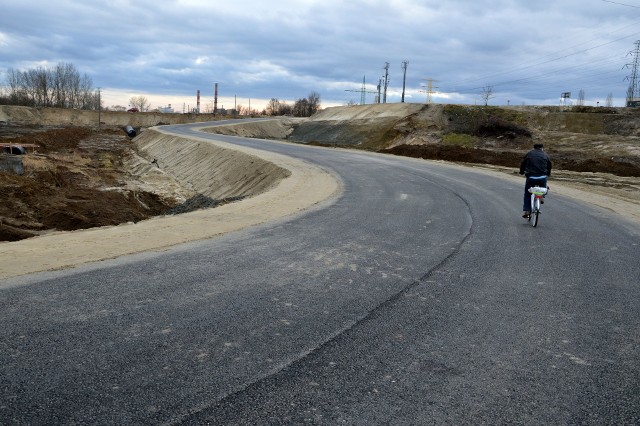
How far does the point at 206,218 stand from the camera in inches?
427

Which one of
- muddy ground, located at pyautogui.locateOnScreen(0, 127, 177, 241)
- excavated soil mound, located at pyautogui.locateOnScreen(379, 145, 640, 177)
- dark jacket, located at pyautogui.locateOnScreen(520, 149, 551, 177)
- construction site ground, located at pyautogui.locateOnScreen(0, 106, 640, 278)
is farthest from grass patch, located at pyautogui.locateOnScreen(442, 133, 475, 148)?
dark jacket, located at pyautogui.locateOnScreen(520, 149, 551, 177)

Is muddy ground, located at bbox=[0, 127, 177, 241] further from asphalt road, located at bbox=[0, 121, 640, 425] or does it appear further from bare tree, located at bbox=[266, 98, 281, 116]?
bare tree, located at bbox=[266, 98, 281, 116]

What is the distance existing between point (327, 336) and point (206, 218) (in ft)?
22.3

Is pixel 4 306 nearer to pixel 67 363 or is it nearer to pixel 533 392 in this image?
pixel 67 363

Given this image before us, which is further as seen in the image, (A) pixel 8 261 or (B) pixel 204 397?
(A) pixel 8 261

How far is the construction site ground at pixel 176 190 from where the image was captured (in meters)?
8.49

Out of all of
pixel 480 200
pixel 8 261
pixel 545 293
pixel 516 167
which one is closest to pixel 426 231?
pixel 545 293

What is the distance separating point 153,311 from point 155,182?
2372cm

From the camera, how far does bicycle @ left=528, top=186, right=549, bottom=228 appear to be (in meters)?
11.0

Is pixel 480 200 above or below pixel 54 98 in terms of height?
below

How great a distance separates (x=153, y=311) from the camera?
16.6 feet

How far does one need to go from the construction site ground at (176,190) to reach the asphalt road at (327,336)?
58.5 inches

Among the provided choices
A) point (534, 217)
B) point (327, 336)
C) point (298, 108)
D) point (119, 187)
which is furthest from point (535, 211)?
point (298, 108)

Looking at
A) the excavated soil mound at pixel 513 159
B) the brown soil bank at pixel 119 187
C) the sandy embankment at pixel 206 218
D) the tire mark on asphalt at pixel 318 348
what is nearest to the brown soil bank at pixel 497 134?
the excavated soil mound at pixel 513 159
